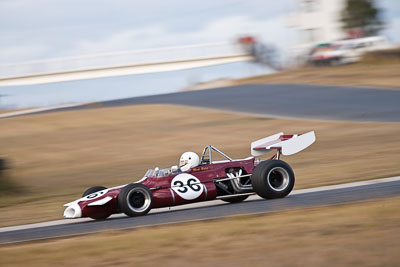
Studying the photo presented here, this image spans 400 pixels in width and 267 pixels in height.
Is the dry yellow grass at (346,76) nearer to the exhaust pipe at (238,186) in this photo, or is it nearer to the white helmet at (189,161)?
the exhaust pipe at (238,186)

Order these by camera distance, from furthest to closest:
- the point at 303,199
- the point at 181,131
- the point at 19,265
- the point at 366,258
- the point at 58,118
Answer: the point at 58,118 < the point at 181,131 < the point at 303,199 < the point at 19,265 < the point at 366,258

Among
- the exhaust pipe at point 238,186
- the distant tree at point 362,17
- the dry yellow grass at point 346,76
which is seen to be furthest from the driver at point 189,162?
the distant tree at point 362,17

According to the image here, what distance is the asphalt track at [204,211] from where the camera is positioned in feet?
31.9

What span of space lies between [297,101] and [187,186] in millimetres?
18060

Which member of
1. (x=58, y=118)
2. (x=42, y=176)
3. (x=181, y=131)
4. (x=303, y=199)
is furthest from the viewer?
(x=58, y=118)

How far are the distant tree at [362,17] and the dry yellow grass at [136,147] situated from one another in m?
26.6

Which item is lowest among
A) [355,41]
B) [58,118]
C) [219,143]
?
[219,143]

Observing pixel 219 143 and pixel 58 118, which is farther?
pixel 58 118

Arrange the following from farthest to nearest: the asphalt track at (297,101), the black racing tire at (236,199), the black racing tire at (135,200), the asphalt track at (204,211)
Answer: the asphalt track at (297,101)
the black racing tire at (236,199)
the black racing tire at (135,200)
the asphalt track at (204,211)

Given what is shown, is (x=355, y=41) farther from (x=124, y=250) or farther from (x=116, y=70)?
(x=124, y=250)

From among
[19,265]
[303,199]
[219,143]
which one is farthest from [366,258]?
[219,143]

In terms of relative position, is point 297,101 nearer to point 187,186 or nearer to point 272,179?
point 272,179

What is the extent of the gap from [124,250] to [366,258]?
2.70m

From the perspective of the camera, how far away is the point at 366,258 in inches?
252
